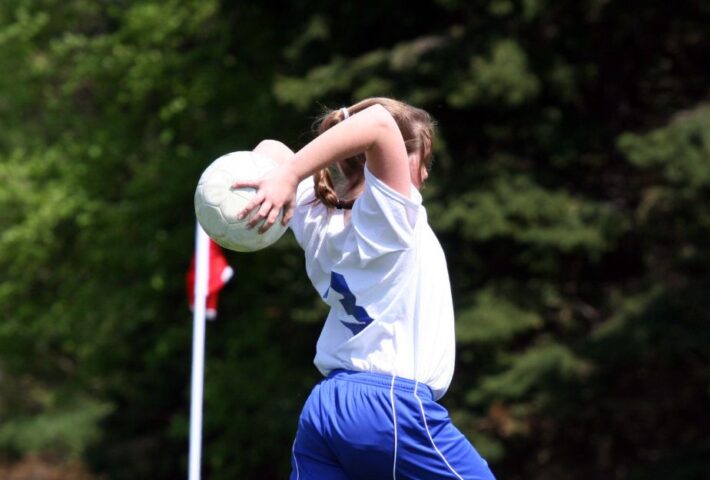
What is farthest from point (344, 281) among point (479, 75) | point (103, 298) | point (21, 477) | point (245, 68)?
point (21, 477)

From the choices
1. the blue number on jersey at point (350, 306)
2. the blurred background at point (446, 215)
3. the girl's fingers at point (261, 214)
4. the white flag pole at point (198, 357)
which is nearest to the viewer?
the girl's fingers at point (261, 214)

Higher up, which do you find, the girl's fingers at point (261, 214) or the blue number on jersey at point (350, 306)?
the girl's fingers at point (261, 214)

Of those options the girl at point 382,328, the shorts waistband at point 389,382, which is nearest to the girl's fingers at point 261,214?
the girl at point 382,328

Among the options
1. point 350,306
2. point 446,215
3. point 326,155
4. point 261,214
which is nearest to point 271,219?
point 261,214

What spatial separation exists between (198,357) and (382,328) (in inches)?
107

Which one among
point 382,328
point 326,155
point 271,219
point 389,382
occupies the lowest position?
point 389,382

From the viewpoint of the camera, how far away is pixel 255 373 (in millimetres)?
16625

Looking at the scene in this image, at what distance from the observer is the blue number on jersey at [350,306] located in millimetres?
3361

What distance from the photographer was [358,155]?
3432 millimetres

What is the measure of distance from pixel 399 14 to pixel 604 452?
5731mm

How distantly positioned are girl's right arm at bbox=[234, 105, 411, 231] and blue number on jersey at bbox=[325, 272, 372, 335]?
0.38 m

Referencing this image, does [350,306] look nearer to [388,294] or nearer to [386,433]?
[388,294]

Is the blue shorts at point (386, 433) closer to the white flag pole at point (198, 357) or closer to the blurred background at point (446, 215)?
the white flag pole at point (198, 357)

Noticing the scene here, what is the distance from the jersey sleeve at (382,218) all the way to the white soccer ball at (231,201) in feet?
0.81
